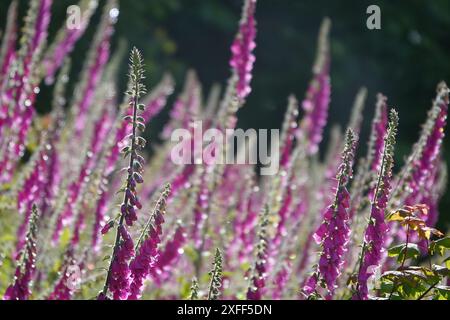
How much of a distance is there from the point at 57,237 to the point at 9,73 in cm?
111

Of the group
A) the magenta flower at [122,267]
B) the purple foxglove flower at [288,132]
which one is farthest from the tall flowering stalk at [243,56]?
the magenta flower at [122,267]

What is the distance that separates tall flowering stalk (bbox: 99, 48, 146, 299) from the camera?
8.00 feet

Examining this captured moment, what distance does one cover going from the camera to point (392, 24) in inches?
670

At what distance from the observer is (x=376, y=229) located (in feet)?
8.67

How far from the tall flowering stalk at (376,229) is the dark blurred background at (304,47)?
1319 centimetres

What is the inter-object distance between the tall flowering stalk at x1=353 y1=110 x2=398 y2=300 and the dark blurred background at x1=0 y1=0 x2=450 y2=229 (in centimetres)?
1319

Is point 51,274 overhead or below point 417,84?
below

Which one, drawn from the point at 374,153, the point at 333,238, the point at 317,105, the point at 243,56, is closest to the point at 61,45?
the point at 243,56

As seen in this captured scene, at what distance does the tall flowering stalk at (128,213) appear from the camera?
8.00ft

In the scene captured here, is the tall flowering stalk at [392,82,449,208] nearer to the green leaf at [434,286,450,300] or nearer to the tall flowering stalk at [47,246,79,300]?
the green leaf at [434,286,450,300]

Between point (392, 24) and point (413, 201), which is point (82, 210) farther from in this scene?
point (392, 24)
